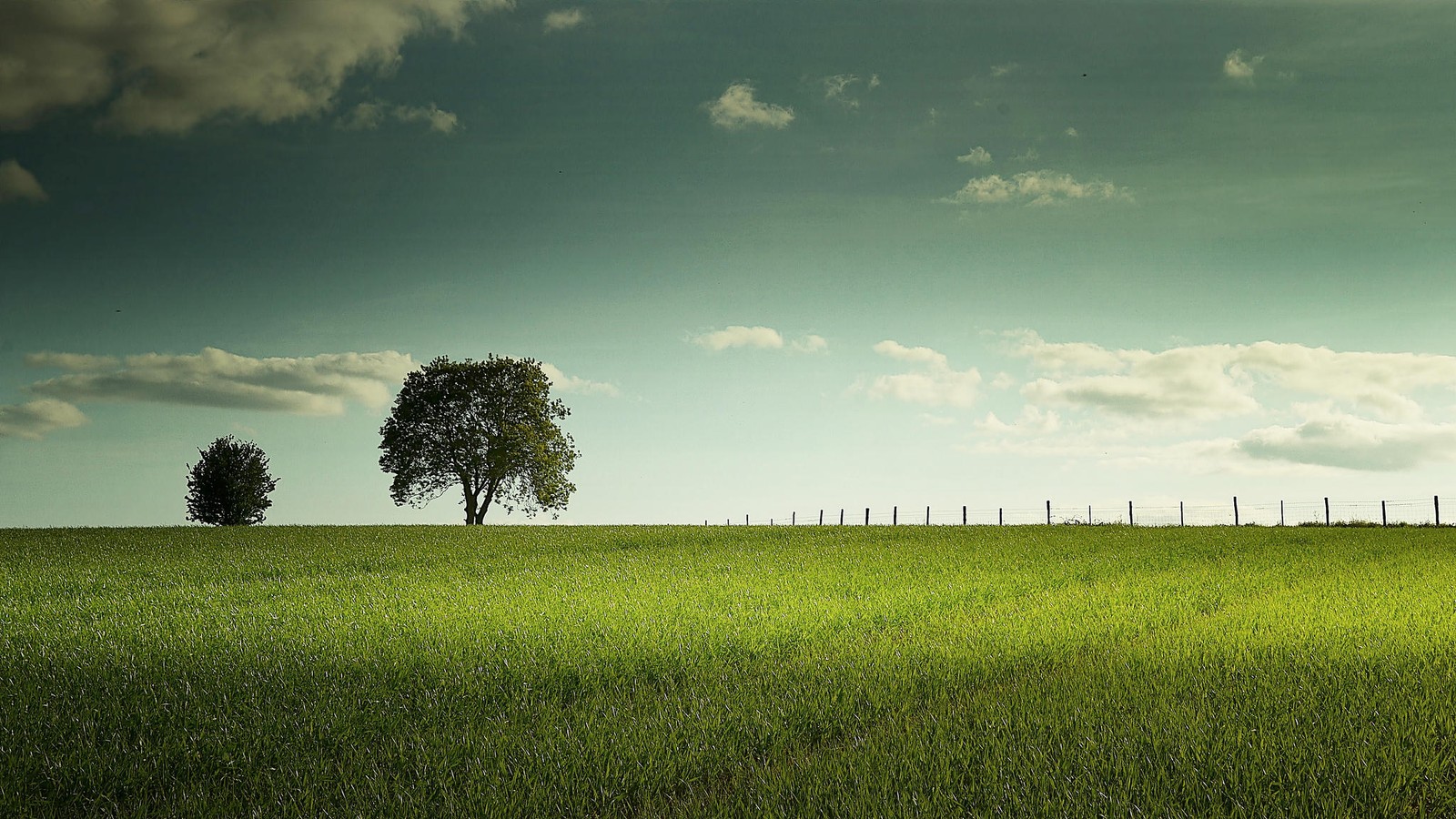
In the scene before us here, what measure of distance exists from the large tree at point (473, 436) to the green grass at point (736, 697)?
36315 millimetres

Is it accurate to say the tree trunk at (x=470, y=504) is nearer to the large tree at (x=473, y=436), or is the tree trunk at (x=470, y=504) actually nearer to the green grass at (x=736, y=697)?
the large tree at (x=473, y=436)

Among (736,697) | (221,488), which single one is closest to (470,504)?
(221,488)

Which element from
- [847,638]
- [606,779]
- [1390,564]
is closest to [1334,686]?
[847,638]

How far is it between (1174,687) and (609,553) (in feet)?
63.1

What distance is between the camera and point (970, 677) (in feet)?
30.7

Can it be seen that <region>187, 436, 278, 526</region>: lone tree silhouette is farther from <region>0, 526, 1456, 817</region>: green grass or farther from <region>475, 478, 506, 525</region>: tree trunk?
<region>0, 526, 1456, 817</region>: green grass

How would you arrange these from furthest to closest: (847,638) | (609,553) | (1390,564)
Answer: (609,553), (1390,564), (847,638)

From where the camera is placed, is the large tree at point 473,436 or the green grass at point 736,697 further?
the large tree at point 473,436

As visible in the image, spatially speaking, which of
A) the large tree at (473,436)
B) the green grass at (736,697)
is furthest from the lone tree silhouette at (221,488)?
the green grass at (736,697)

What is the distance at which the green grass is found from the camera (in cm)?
601

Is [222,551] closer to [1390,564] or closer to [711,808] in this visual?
[711,808]

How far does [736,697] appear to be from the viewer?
854cm

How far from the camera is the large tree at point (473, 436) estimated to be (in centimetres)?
5569

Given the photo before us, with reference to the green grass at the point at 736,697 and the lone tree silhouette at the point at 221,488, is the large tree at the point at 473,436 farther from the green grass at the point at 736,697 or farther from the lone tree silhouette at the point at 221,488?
the green grass at the point at 736,697
